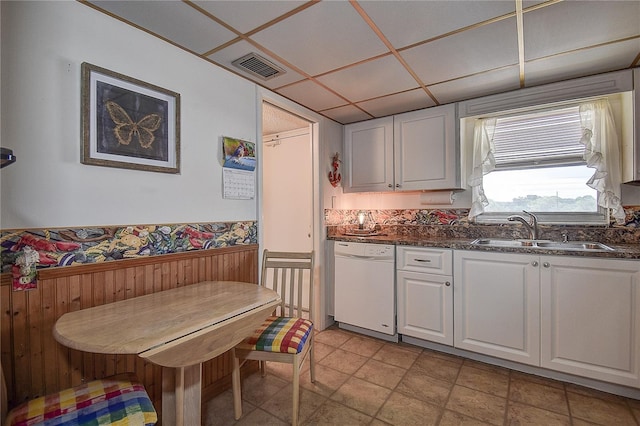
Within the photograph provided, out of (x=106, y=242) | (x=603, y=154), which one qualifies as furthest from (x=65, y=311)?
(x=603, y=154)

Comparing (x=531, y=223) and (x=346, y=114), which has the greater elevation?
(x=346, y=114)

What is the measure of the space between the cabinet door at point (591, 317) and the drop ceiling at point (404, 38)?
131 centimetres

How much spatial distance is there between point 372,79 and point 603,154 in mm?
1843


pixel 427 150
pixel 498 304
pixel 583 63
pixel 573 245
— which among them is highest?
pixel 583 63

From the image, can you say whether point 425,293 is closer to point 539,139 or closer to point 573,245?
point 573,245

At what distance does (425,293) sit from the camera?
8.02 ft

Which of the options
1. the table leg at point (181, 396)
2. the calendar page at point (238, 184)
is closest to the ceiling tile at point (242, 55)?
the calendar page at point (238, 184)

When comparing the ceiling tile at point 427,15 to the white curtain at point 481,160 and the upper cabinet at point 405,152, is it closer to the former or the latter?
the upper cabinet at point 405,152

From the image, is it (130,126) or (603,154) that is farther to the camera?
(603,154)

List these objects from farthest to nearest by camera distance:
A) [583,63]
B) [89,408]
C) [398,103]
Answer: [398,103] → [583,63] → [89,408]

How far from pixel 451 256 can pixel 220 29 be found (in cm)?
220

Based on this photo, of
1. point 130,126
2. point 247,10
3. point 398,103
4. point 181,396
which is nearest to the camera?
point 181,396

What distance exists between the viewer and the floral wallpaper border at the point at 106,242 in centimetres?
119

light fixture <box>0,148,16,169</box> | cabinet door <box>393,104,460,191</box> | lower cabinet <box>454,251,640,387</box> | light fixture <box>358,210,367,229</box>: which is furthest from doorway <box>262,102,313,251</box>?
light fixture <box>0,148,16,169</box>
